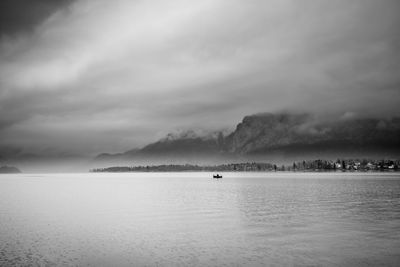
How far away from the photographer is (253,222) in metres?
55.7

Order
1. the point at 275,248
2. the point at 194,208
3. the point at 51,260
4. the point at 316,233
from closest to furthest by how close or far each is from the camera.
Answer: the point at 51,260
the point at 275,248
the point at 316,233
the point at 194,208

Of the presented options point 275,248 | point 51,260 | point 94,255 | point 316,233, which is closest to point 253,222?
point 316,233

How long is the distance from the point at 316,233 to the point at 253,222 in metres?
12.2

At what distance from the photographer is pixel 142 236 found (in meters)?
45.5

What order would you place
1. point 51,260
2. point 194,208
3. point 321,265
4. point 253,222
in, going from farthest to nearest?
point 194,208, point 253,222, point 51,260, point 321,265

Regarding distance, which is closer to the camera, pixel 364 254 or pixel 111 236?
pixel 364 254

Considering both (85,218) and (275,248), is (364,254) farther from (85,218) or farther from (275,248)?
(85,218)

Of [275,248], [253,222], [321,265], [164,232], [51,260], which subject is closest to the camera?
[321,265]

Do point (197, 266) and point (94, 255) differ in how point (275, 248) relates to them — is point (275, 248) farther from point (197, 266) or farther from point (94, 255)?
point (94, 255)

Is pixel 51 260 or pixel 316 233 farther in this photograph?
pixel 316 233

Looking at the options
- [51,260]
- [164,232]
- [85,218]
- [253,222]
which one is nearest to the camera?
[51,260]

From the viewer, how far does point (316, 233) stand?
45156mm

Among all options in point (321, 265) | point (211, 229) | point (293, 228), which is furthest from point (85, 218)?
point (321, 265)

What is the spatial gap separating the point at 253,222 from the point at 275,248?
18.1 metres
